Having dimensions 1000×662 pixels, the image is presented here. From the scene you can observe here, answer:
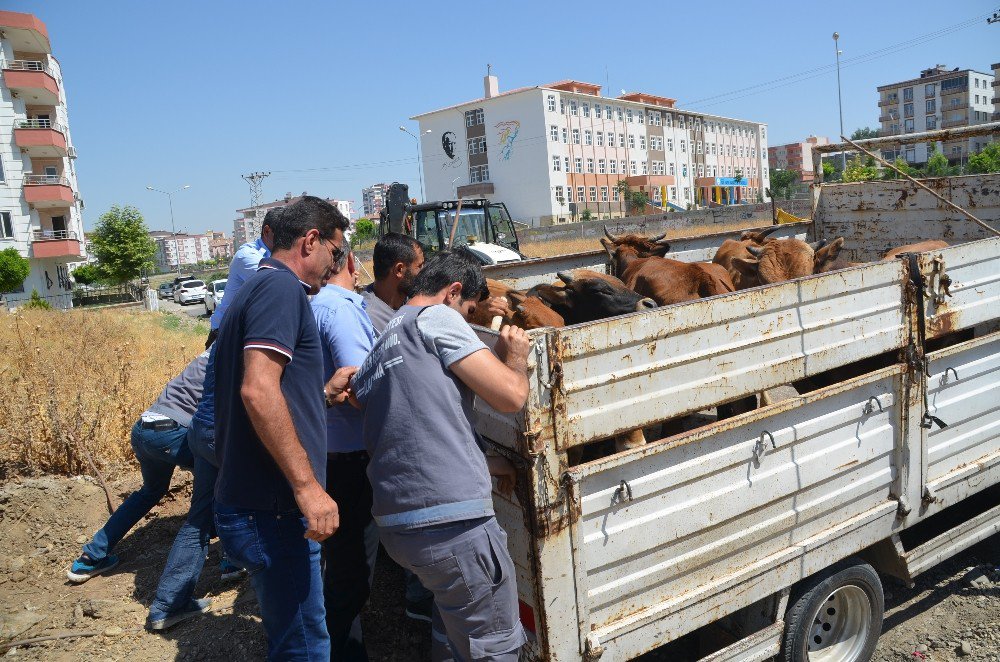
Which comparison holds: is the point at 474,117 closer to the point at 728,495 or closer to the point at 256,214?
the point at 256,214

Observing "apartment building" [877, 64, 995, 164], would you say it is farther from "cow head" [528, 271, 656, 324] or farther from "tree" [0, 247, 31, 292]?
"cow head" [528, 271, 656, 324]

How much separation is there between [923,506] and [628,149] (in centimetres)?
7633

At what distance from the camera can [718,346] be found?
2.98 metres

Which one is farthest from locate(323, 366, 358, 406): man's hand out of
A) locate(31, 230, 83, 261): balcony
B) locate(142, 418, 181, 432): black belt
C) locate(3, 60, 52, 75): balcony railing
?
locate(3, 60, 52, 75): balcony railing

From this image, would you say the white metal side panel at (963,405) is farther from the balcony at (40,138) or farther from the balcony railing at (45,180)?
the balcony at (40,138)

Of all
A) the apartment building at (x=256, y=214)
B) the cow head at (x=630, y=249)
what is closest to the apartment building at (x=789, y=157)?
the apartment building at (x=256, y=214)

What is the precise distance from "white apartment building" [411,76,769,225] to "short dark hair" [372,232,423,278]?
57.8 metres

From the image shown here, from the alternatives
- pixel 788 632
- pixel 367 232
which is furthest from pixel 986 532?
pixel 367 232

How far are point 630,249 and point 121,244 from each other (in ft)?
144

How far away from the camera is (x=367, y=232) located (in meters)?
58.4

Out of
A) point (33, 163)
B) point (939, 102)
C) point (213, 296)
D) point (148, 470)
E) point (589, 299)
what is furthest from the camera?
point (939, 102)

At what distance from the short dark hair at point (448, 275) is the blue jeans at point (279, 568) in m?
0.96

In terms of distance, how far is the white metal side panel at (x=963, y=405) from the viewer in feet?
12.2

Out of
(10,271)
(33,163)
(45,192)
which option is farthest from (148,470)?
(33,163)
